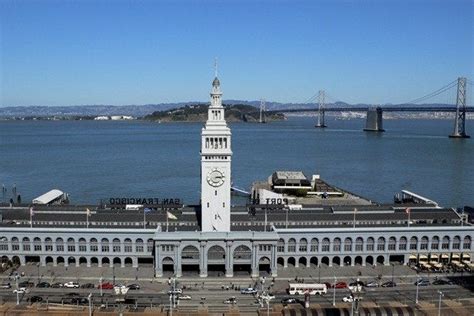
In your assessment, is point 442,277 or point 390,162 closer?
point 442,277

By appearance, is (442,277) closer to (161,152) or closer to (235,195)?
(235,195)

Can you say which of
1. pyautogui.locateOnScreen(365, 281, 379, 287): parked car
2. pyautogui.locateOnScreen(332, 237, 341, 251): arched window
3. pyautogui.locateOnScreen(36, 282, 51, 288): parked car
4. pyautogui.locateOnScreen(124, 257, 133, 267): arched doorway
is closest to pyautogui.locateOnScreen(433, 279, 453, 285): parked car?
pyautogui.locateOnScreen(365, 281, 379, 287): parked car

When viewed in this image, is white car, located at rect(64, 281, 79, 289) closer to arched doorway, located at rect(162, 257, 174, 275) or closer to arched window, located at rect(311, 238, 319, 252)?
arched doorway, located at rect(162, 257, 174, 275)

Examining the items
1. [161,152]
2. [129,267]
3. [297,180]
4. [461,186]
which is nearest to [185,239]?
[129,267]

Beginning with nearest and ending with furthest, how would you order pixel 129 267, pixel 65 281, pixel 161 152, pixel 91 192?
pixel 65 281, pixel 129 267, pixel 91 192, pixel 161 152

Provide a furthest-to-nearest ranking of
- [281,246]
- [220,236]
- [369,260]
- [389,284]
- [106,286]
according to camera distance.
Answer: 1. [369,260]
2. [281,246]
3. [220,236]
4. [389,284]
5. [106,286]

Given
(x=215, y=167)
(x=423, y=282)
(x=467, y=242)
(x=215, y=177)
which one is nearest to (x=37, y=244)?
(x=215, y=177)

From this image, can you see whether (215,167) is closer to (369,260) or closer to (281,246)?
(281,246)
